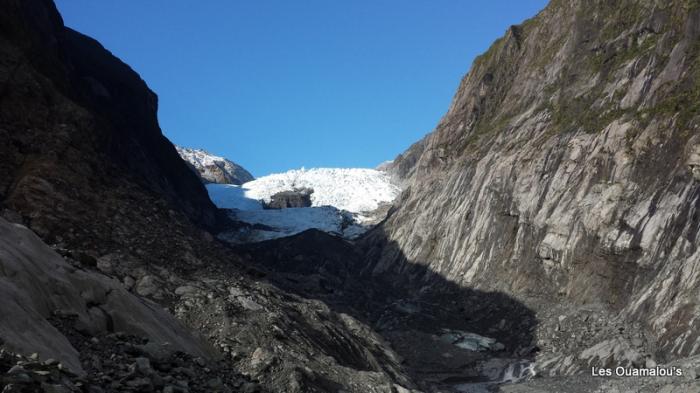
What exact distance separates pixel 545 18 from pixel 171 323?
5988 cm

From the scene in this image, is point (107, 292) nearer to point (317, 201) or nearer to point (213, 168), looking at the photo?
point (317, 201)

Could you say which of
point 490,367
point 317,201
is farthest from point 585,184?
point 317,201

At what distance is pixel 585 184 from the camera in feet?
133

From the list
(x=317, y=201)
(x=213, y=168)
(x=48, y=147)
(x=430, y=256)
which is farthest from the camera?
(x=213, y=168)

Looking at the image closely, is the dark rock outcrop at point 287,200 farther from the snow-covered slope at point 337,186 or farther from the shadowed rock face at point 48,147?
the shadowed rock face at point 48,147

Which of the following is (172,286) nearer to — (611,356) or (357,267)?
(611,356)

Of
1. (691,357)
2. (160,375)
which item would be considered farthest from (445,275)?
(160,375)

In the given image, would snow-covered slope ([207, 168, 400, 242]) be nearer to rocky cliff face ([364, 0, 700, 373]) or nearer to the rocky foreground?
the rocky foreground

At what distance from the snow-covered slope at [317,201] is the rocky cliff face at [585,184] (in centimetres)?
2800

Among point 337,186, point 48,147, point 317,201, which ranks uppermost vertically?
point 337,186

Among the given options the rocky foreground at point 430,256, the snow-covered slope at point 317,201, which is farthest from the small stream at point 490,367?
the snow-covered slope at point 317,201

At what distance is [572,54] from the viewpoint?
55.3 meters

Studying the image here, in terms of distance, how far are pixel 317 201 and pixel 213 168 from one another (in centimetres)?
4487

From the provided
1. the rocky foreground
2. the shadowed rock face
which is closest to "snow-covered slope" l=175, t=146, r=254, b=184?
the rocky foreground
